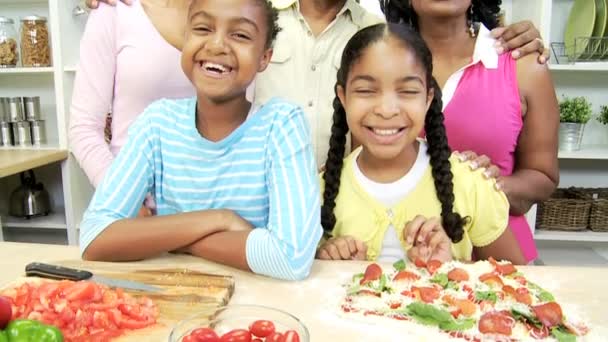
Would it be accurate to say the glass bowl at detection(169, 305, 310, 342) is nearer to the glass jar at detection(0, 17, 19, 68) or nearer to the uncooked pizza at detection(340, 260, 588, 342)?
the uncooked pizza at detection(340, 260, 588, 342)

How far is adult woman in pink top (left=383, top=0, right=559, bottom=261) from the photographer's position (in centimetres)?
150

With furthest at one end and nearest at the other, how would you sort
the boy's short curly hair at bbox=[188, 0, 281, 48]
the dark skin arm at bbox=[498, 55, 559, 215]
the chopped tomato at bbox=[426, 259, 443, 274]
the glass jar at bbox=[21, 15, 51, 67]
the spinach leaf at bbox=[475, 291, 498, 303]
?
the glass jar at bbox=[21, 15, 51, 67] < the dark skin arm at bbox=[498, 55, 559, 215] < the boy's short curly hair at bbox=[188, 0, 281, 48] < the chopped tomato at bbox=[426, 259, 443, 274] < the spinach leaf at bbox=[475, 291, 498, 303]

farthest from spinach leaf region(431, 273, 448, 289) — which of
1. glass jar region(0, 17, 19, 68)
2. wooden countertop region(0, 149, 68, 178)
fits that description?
glass jar region(0, 17, 19, 68)

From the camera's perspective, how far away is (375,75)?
125cm

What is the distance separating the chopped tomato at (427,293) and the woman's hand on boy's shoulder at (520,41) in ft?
2.85

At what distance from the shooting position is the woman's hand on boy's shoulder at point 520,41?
4.96 feet

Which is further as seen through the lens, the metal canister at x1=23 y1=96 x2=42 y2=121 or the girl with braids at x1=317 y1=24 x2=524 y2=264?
the metal canister at x1=23 y1=96 x2=42 y2=121

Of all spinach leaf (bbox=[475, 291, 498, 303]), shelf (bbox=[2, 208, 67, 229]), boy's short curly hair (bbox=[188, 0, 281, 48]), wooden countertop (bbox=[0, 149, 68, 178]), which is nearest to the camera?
spinach leaf (bbox=[475, 291, 498, 303])

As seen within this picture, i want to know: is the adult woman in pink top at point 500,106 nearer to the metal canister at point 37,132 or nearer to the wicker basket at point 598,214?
the wicker basket at point 598,214

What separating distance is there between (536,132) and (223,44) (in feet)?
2.94

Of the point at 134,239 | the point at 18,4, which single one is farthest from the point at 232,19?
the point at 18,4

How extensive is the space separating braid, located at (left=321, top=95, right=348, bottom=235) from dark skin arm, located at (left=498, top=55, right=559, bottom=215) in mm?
443

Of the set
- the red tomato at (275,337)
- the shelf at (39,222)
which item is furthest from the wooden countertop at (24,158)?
the red tomato at (275,337)

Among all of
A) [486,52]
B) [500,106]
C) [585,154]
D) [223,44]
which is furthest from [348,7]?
[585,154]
